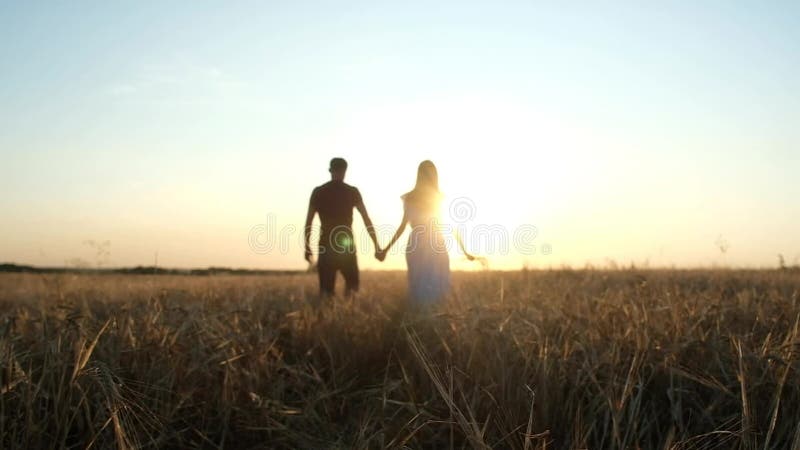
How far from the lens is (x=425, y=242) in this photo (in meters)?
9.24

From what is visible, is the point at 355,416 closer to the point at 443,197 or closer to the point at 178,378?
the point at 178,378

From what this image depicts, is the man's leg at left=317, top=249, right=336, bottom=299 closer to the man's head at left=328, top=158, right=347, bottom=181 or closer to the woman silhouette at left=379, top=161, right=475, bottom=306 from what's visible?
the woman silhouette at left=379, top=161, right=475, bottom=306

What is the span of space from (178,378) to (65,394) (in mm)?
614

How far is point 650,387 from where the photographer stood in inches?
121

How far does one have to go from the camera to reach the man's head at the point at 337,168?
28.9ft

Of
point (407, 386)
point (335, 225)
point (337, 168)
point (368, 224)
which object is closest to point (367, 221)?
point (368, 224)

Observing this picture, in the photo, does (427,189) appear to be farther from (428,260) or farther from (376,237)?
(428,260)

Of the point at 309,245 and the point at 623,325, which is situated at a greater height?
the point at 309,245

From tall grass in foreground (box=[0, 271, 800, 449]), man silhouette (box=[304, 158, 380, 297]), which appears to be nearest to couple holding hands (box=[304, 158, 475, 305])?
man silhouette (box=[304, 158, 380, 297])

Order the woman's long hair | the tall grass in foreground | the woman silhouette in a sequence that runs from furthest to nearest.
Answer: the woman silhouette, the woman's long hair, the tall grass in foreground

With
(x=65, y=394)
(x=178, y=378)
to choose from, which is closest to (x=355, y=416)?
(x=178, y=378)

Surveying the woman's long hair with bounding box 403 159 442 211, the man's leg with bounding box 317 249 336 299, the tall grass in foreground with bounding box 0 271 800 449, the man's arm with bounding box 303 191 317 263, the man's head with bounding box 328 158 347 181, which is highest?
the man's head with bounding box 328 158 347 181

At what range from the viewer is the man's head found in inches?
347

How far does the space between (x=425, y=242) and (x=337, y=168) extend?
5.77 feet
